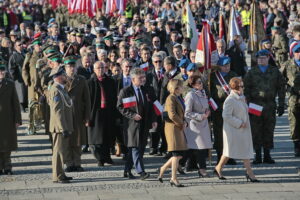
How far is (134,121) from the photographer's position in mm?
12281

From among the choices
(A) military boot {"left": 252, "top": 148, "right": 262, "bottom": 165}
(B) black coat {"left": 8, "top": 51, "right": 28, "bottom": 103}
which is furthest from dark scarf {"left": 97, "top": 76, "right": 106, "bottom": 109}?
(B) black coat {"left": 8, "top": 51, "right": 28, "bottom": 103}

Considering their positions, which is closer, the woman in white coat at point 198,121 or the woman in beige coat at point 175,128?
the woman in beige coat at point 175,128

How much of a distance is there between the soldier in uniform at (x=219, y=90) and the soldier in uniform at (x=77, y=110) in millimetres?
2109

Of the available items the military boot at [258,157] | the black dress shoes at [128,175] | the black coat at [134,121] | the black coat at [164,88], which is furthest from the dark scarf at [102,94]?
the military boot at [258,157]

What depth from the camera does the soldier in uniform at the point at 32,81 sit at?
16.8 m

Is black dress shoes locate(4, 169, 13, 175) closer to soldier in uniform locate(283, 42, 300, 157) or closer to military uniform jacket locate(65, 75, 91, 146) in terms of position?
military uniform jacket locate(65, 75, 91, 146)

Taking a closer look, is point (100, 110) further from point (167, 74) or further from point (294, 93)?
point (294, 93)

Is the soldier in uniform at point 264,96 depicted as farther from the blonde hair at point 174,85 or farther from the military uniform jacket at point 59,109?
the military uniform jacket at point 59,109

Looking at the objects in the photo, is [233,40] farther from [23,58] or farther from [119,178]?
[119,178]

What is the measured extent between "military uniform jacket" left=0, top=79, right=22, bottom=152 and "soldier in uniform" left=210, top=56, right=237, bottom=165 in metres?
3.26

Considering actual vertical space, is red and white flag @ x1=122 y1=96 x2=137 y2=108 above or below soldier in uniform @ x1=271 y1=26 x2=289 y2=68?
below

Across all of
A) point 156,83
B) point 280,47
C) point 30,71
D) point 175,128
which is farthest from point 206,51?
point 280,47

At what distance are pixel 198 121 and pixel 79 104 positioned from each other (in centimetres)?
209

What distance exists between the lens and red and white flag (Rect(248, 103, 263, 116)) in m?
12.8
